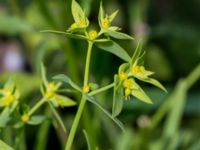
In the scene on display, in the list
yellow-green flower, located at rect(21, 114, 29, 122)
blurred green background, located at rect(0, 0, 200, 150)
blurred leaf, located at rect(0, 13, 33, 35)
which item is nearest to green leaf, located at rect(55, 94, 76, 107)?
yellow-green flower, located at rect(21, 114, 29, 122)

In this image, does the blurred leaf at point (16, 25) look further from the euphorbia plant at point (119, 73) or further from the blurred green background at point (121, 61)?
the euphorbia plant at point (119, 73)

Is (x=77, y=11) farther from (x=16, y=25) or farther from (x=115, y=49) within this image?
(x=16, y=25)

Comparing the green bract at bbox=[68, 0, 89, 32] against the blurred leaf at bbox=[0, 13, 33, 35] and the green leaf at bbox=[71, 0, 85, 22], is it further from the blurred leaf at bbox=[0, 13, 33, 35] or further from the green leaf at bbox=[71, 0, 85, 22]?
the blurred leaf at bbox=[0, 13, 33, 35]

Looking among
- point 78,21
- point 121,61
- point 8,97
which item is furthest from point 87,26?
point 121,61

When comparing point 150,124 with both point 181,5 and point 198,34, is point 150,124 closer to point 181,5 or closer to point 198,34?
point 198,34

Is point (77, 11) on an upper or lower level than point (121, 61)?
upper

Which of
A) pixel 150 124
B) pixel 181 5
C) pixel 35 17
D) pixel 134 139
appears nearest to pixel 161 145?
pixel 150 124
